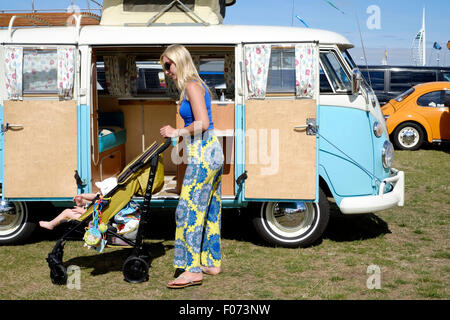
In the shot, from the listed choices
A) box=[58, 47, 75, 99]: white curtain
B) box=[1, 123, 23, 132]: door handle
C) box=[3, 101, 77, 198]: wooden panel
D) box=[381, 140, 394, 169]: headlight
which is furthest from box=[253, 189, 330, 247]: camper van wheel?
box=[1, 123, 23, 132]: door handle

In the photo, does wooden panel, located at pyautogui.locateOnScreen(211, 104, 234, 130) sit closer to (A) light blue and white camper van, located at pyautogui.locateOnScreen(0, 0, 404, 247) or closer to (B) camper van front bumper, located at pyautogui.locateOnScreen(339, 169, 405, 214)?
(A) light blue and white camper van, located at pyautogui.locateOnScreen(0, 0, 404, 247)

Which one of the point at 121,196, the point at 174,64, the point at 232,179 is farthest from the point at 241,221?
the point at 174,64

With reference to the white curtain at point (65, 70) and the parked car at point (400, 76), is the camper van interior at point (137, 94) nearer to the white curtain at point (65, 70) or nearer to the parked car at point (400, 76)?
the white curtain at point (65, 70)

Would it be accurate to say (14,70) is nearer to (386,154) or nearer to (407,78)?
(386,154)

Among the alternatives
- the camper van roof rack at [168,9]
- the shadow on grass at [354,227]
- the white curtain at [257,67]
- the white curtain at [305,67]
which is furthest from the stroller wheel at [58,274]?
the shadow on grass at [354,227]

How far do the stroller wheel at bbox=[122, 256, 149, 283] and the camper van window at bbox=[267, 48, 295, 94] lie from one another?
2.06m

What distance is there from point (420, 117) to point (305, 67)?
9.15 metres

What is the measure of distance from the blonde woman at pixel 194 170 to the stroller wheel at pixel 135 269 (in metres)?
0.27

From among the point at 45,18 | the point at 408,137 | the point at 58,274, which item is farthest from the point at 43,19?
the point at 408,137

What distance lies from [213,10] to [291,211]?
7.55ft

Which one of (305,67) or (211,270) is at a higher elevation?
(305,67)

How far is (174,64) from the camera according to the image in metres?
4.61

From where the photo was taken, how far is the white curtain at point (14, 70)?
18.1ft

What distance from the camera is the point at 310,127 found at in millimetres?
5457
